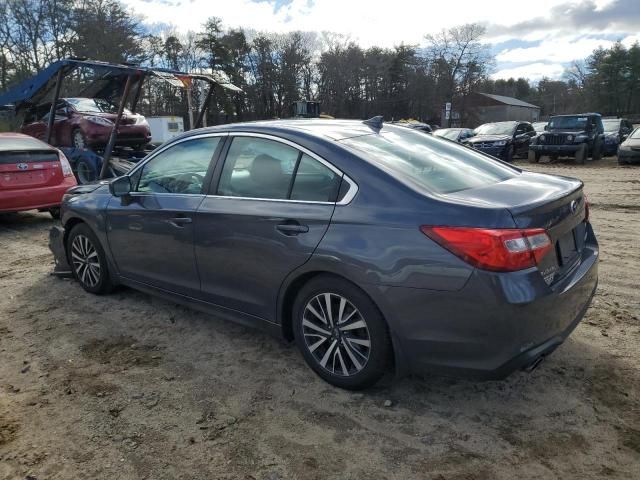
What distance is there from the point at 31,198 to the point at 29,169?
0.49 metres

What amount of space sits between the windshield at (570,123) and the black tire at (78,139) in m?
16.7

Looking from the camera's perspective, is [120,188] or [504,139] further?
[504,139]

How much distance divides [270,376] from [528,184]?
2082 mm

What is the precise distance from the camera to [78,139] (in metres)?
11.5

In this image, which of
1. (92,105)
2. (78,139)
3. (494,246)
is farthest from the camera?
(92,105)

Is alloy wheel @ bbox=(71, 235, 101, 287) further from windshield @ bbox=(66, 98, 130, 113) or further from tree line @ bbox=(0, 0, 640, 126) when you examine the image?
tree line @ bbox=(0, 0, 640, 126)

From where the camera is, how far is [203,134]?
12.8 ft

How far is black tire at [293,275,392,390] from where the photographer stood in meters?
2.86

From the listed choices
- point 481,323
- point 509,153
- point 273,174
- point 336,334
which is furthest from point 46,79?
point 509,153

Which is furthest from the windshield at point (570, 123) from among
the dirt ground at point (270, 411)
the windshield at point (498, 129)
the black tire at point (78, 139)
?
the dirt ground at point (270, 411)

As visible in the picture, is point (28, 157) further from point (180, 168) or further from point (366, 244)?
point (366, 244)

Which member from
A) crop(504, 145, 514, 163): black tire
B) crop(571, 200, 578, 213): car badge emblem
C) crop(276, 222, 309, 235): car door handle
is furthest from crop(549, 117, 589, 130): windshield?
crop(276, 222, 309, 235): car door handle

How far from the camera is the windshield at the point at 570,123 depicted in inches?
750

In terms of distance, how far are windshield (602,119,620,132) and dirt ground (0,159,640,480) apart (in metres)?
20.9
